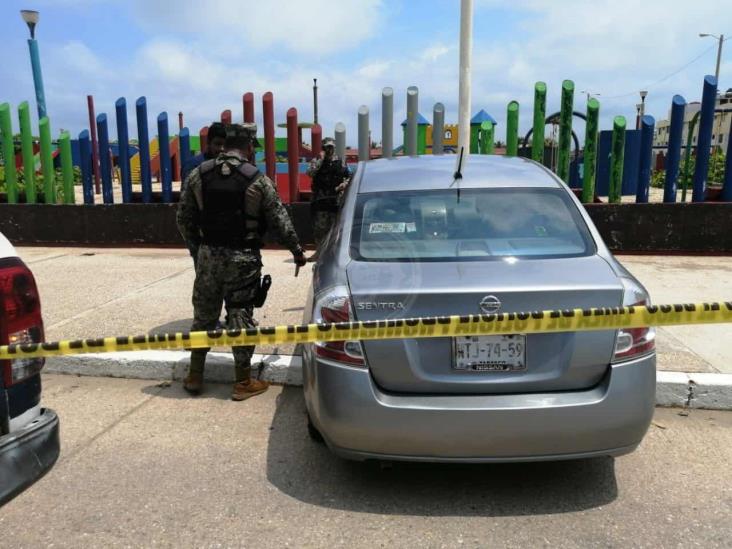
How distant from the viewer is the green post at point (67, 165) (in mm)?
9523

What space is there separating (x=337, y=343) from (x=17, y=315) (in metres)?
1.24

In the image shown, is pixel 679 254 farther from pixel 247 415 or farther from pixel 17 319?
pixel 17 319

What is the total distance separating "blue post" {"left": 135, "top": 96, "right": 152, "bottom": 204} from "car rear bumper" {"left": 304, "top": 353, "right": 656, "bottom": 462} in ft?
25.2

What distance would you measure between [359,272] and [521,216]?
3.34 feet

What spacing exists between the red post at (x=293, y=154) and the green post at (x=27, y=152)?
4.06 meters

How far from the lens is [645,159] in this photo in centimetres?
844

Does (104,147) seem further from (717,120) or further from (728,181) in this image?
(717,120)

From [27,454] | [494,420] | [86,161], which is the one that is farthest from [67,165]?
[494,420]

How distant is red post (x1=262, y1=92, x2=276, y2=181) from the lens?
912 cm

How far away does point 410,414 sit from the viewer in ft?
8.71

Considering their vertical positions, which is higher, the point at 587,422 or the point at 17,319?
the point at 17,319

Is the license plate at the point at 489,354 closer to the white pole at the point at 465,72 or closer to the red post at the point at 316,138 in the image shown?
the white pole at the point at 465,72

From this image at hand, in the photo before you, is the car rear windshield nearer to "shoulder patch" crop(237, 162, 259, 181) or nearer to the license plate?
the license plate

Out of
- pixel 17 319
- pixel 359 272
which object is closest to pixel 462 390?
pixel 359 272
